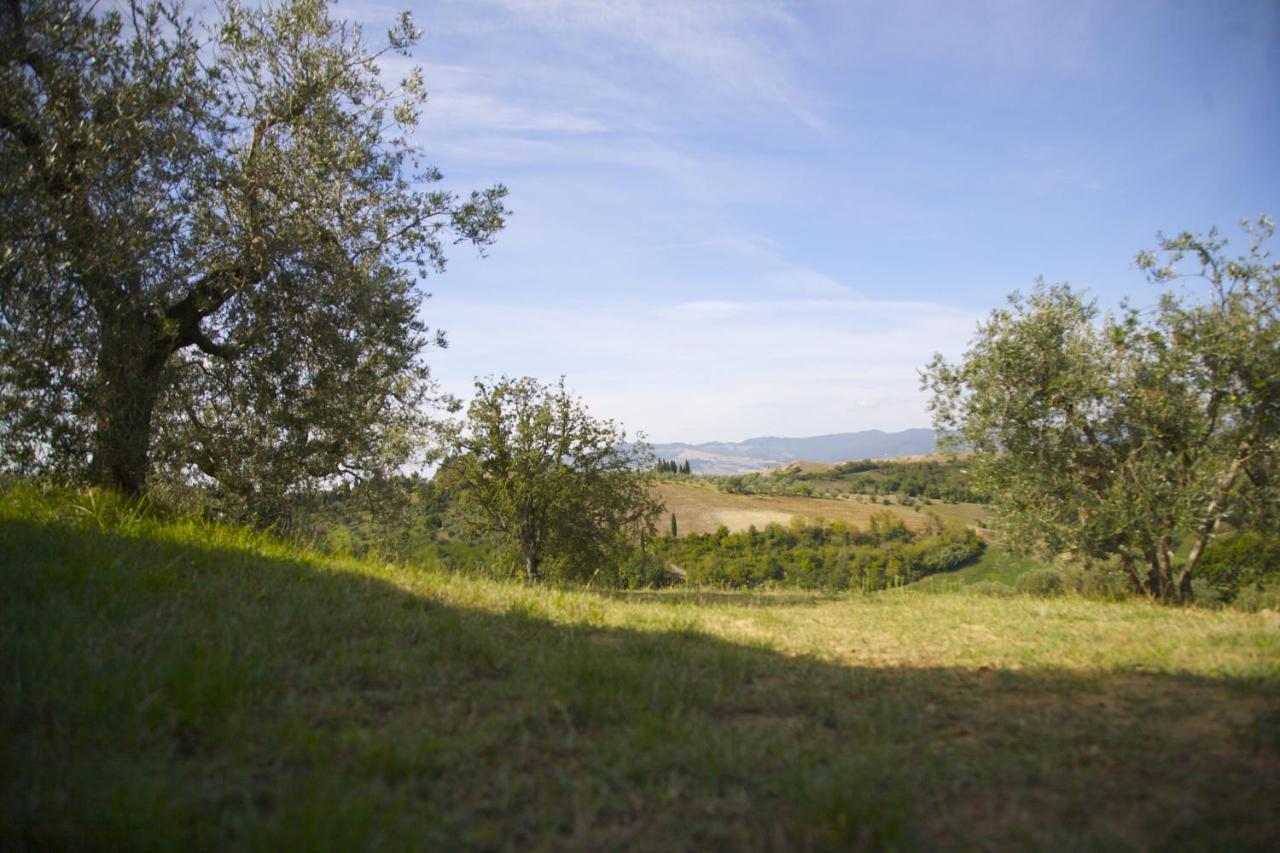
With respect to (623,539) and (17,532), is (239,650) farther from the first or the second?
(623,539)

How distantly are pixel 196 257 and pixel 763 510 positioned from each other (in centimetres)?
4592

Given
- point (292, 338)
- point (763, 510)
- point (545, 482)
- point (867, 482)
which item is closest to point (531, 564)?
point (545, 482)

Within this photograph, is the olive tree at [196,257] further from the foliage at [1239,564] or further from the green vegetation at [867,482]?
the green vegetation at [867,482]

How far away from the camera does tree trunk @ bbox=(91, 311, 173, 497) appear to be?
8461 millimetres

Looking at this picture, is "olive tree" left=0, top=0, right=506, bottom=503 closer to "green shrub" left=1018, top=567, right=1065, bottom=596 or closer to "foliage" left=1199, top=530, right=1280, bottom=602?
"green shrub" left=1018, top=567, right=1065, bottom=596

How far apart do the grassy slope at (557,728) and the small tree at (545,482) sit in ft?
37.8

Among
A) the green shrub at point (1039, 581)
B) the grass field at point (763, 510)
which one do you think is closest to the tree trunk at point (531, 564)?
the green shrub at point (1039, 581)

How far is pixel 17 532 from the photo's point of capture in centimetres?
693

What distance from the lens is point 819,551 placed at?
1649 inches

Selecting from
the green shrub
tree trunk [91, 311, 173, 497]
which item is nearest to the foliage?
the green shrub

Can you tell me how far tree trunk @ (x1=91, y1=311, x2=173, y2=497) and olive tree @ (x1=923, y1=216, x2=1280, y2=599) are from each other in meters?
13.4

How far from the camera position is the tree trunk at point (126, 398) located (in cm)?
846

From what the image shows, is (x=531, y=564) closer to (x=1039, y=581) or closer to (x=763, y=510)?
(x=1039, y=581)

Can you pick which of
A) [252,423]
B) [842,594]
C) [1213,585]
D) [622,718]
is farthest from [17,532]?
[1213,585]
